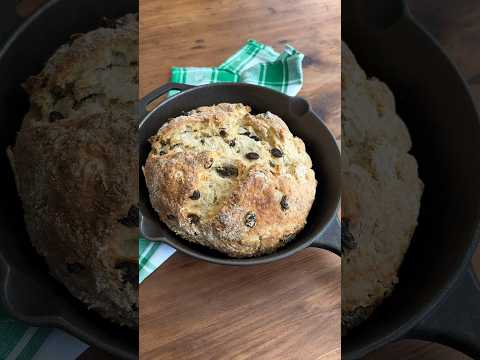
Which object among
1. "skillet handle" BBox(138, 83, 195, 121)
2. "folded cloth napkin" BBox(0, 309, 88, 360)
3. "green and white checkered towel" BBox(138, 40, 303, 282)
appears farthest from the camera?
"green and white checkered towel" BBox(138, 40, 303, 282)

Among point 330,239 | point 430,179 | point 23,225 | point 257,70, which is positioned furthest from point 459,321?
point 23,225

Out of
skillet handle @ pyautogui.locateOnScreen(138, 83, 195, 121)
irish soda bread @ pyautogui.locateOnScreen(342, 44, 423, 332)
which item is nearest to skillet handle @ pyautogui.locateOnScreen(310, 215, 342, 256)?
irish soda bread @ pyautogui.locateOnScreen(342, 44, 423, 332)

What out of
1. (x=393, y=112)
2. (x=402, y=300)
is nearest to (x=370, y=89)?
(x=393, y=112)

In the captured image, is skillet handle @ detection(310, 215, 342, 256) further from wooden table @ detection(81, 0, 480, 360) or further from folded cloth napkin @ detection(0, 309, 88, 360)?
folded cloth napkin @ detection(0, 309, 88, 360)

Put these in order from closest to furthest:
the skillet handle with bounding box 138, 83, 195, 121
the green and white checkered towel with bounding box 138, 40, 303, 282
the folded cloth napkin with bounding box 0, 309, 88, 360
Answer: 1. the folded cloth napkin with bounding box 0, 309, 88, 360
2. the skillet handle with bounding box 138, 83, 195, 121
3. the green and white checkered towel with bounding box 138, 40, 303, 282

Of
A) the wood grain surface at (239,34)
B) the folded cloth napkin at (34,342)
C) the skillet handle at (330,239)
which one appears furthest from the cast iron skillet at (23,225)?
the skillet handle at (330,239)

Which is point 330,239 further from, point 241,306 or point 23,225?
point 23,225
